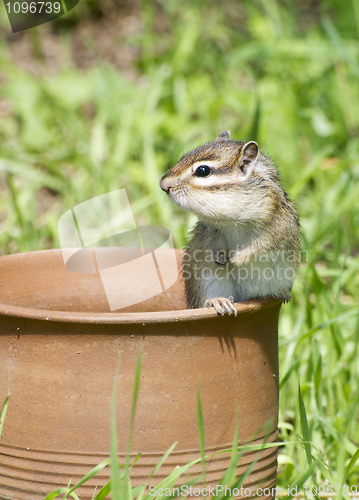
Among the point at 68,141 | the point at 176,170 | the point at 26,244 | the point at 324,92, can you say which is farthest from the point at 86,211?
the point at 324,92

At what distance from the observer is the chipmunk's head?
2152 mm

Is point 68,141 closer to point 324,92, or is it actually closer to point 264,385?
point 324,92

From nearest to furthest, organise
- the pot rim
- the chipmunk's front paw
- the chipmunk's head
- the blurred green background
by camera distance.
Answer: the pot rim, the chipmunk's front paw, the chipmunk's head, the blurred green background

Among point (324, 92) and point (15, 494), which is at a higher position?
point (324, 92)

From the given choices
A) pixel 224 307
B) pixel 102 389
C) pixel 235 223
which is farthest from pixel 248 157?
pixel 102 389

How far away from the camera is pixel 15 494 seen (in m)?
1.81

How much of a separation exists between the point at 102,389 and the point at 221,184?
35.6 inches

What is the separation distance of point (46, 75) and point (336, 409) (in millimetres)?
4966

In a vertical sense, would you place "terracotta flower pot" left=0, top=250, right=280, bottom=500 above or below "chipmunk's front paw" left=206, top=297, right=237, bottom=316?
below

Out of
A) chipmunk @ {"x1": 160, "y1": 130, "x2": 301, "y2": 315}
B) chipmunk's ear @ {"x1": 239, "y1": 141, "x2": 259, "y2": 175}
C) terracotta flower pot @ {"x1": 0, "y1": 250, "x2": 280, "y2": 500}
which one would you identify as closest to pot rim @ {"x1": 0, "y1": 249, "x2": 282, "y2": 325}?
terracotta flower pot @ {"x1": 0, "y1": 250, "x2": 280, "y2": 500}

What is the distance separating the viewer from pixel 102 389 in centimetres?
173

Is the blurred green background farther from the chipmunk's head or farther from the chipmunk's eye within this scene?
the chipmunk's eye

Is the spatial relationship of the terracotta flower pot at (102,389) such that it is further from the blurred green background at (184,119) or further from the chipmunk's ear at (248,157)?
the blurred green background at (184,119)

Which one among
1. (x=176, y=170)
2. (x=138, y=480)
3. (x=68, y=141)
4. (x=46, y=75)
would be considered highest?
(x=46, y=75)
